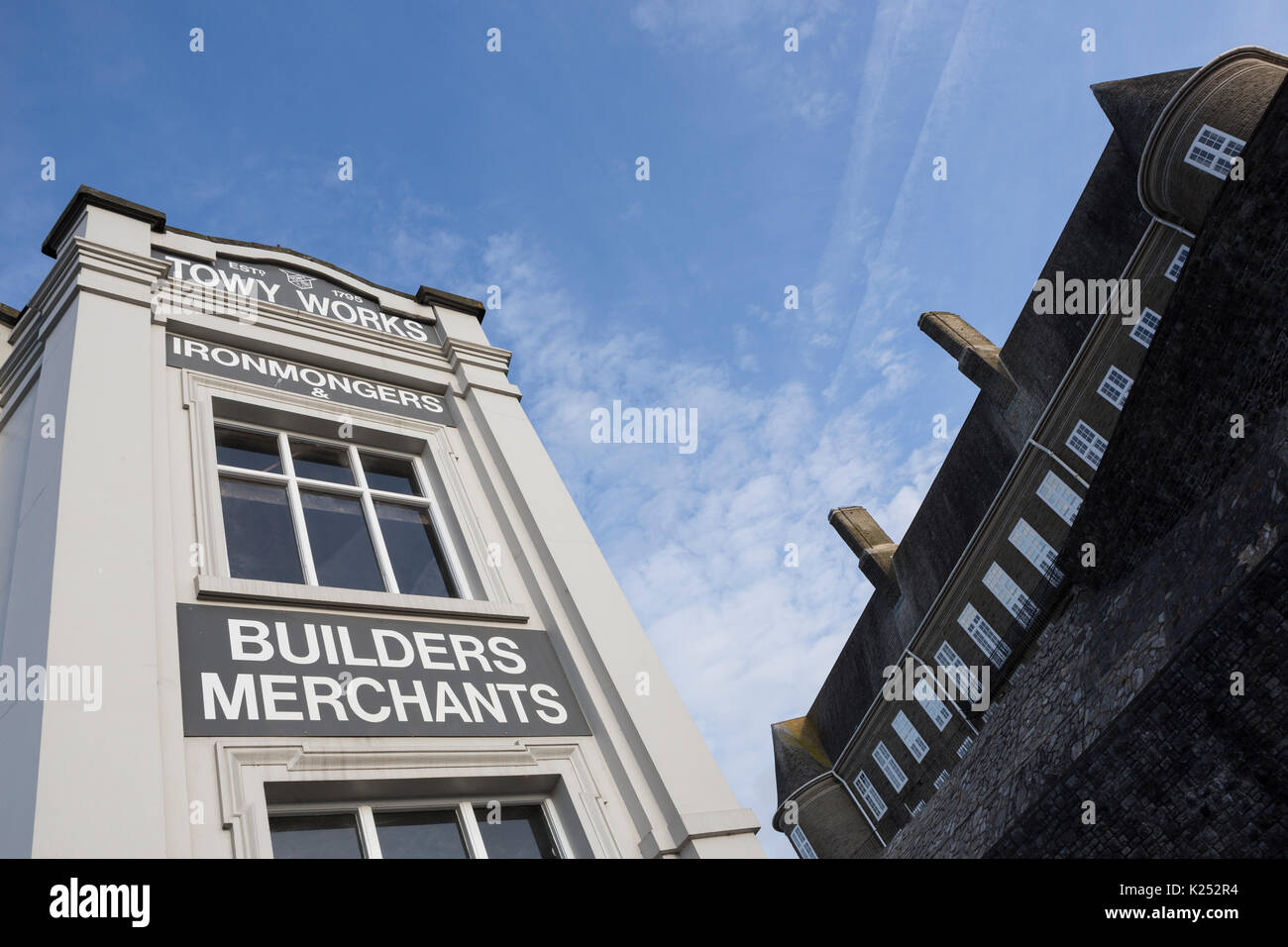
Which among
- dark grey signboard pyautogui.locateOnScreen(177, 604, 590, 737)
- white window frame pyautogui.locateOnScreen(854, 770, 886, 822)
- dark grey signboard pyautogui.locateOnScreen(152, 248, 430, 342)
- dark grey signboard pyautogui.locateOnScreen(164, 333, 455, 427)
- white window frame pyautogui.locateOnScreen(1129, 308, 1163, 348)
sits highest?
white window frame pyautogui.locateOnScreen(1129, 308, 1163, 348)

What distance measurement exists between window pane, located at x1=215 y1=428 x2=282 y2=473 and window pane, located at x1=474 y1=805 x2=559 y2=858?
3424 mm

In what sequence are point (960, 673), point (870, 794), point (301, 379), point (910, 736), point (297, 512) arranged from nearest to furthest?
point (297, 512) < point (301, 379) < point (960, 673) < point (910, 736) < point (870, 794)

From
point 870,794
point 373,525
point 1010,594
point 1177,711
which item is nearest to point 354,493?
point 373,525

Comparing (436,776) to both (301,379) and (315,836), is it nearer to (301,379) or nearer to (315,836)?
(315,836)

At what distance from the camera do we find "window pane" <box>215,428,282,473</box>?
7.11 meters

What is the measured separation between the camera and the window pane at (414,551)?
7.07m

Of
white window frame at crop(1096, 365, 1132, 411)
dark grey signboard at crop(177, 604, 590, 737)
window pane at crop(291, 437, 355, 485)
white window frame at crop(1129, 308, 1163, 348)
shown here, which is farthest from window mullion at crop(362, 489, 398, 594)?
white window frame at crop(1129, 308, 1163, 348)

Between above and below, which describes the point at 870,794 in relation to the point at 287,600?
above

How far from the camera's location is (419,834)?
521 cm

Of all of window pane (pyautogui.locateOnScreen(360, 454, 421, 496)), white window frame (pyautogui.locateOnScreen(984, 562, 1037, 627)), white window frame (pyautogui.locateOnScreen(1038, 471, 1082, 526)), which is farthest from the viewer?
white window frame (pyautogui.locateOnScreen(984, 562, 1037, 627))

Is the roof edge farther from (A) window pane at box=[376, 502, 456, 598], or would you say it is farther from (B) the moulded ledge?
(B) the moulded ledge

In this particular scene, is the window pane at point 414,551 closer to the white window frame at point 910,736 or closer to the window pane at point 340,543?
the window pane at point 340,543

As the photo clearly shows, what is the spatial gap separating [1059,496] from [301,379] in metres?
27.1

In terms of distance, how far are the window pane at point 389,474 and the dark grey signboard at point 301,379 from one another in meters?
0.45
